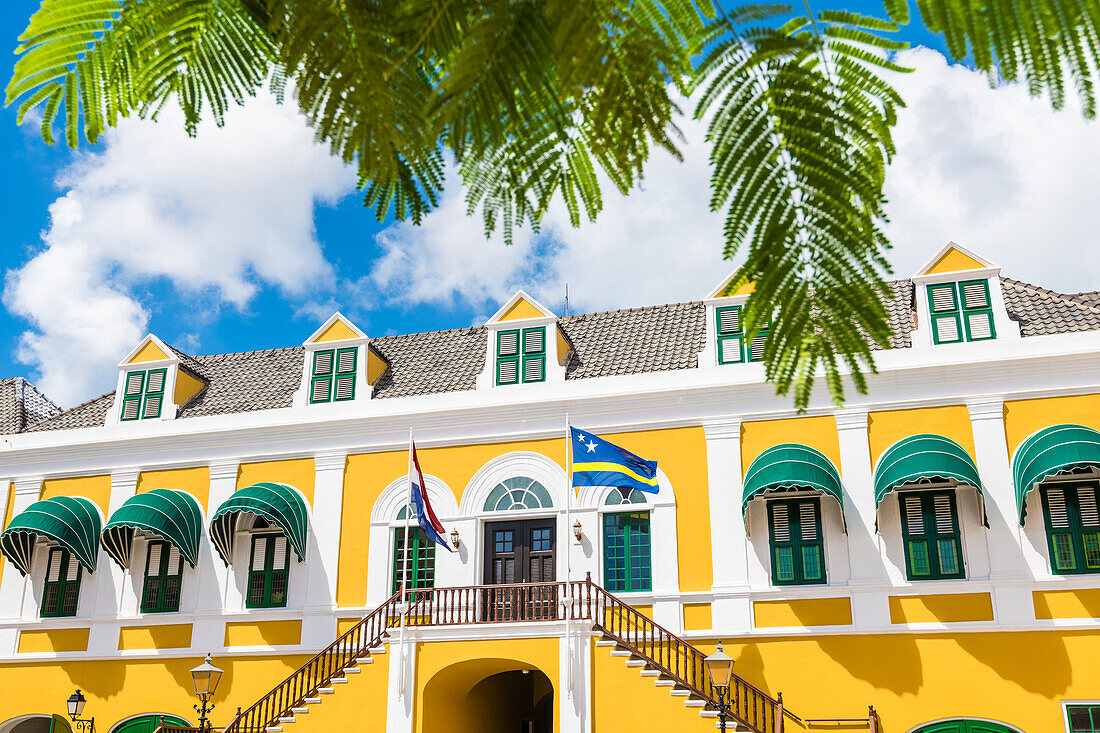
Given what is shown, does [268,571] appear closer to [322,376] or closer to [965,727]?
[322,376]

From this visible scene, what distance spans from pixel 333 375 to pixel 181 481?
150 inches

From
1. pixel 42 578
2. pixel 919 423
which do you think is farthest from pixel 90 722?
pixel 919 423

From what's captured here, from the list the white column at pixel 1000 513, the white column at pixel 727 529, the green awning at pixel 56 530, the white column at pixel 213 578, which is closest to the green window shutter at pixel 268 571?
the white column at pixel 213 578

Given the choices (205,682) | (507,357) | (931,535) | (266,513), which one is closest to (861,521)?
(931,535)

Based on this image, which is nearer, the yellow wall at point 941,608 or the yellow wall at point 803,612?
the yellow wall at point 941,608

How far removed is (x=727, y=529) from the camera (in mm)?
17297

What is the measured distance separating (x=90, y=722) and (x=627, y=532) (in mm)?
11006

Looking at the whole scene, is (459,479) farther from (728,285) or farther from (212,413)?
(728,285)

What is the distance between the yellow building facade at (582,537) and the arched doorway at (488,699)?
0.27 ft

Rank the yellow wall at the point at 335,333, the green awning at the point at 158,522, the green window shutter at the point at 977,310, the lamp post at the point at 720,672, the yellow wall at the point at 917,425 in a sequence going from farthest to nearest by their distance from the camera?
the yellow wall at the point at 335,333 → the green awning at the point at 158,522 → the green window shutter at the point at 977,310 → the yellow wall at the point at 917,425 → the lamp post at the point at 720,672

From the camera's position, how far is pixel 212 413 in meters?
21.2

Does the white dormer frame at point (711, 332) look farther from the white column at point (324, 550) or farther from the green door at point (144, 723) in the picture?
the green door at point (144, 723)

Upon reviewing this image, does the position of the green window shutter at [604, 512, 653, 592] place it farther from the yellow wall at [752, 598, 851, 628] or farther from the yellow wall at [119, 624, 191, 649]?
the yellow wall at [119, 624, 191, 649]

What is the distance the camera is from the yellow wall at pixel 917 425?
16.8 m
